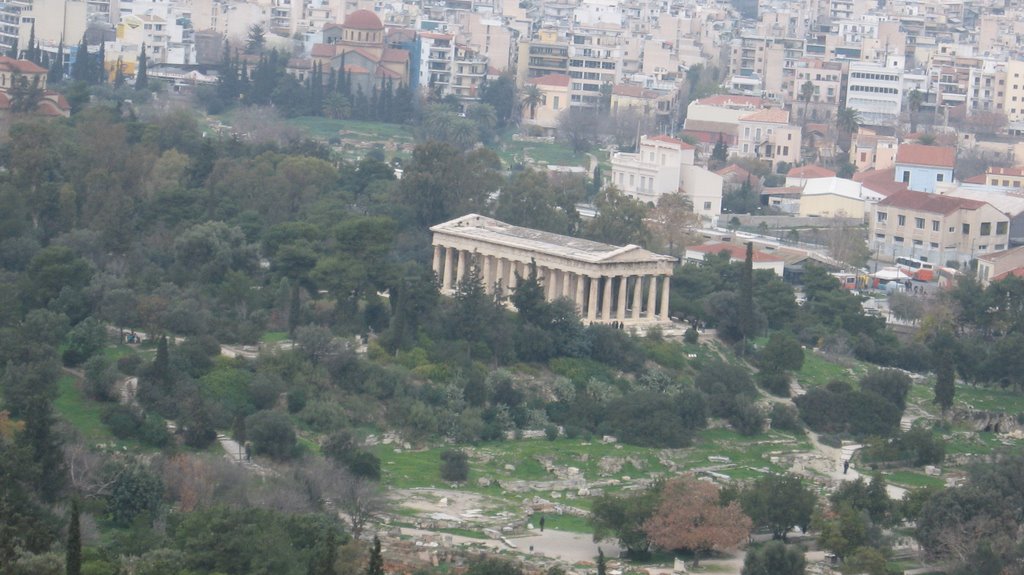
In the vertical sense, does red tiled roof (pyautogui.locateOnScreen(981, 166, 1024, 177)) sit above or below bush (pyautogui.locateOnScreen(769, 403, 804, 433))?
above

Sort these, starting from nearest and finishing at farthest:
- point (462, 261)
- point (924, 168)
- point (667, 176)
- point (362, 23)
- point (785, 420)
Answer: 1. point (785, 420)
2. point (462, 261)
3. point (667, 176)
4. point (924, 168)
5. point (362, 23)

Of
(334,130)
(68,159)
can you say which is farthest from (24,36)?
(68,159)

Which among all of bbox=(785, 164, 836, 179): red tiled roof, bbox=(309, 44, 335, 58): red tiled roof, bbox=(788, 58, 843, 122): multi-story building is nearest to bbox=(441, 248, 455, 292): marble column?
bbox=(785, 164, 836, 179): red tiled roof

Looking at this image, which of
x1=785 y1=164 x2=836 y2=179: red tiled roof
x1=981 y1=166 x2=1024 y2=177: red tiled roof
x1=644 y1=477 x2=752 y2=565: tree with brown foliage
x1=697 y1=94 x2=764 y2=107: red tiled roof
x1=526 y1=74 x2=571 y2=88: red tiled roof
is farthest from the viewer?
x1=526 y1=74 x2=571 y2=88: red tiled roof

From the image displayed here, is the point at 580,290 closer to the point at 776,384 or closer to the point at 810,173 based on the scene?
the point at 776,384

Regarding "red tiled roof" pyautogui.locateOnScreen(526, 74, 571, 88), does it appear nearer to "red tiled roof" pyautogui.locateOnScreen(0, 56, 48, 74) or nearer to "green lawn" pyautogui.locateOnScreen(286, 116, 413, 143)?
"green lawn" pyautogui.locateOnScreen(286, 116, 413, 143)

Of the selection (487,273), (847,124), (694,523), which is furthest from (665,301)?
(847,124)
